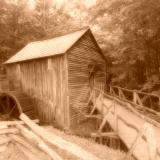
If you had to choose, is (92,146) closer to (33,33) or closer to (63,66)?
(63,66)

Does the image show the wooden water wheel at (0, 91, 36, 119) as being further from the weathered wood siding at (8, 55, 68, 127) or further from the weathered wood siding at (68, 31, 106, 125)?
the weathered wood siding at (68, 31, 106, 125)

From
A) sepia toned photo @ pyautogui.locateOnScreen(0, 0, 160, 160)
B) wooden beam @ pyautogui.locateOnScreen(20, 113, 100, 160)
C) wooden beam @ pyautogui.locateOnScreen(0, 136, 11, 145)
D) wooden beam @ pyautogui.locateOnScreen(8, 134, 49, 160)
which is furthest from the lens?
sepia toned photo @ pyautogui.locateOnScreen(0, 0, 160, 160)

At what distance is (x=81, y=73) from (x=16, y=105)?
521 cm

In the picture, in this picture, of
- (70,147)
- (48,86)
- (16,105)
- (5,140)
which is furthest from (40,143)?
(16,105)

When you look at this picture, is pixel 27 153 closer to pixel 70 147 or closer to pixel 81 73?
pixel 70 147

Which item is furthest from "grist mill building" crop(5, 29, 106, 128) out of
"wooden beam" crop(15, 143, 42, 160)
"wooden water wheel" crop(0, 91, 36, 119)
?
"wooden beam" crop(15, 143, 42, 160)

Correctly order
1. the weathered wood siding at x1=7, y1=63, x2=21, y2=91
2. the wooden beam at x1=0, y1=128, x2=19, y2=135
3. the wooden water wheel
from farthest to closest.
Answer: the weathered wood siding at x1=7, y1=63, x2=21, y2=91, the wooden water wheel, the wooden beam at x1=0, y1=128, x2=19, y2=135

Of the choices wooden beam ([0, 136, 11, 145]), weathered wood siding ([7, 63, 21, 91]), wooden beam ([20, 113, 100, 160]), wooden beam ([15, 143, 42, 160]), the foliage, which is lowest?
wooden beam ([15, 143, 42, 160])

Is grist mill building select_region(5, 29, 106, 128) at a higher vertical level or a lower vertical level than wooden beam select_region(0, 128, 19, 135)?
higher

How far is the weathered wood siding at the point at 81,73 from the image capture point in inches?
582

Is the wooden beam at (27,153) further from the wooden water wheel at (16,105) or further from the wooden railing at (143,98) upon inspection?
the wooden water wheel at (16,105)

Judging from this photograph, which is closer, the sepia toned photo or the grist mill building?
the sepia toned photo

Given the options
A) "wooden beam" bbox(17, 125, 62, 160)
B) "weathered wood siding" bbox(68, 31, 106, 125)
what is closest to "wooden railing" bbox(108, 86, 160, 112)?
"weathered wood siding" bbox(68, 31, 106, 125)

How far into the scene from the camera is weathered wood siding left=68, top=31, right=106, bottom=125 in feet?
48.5
